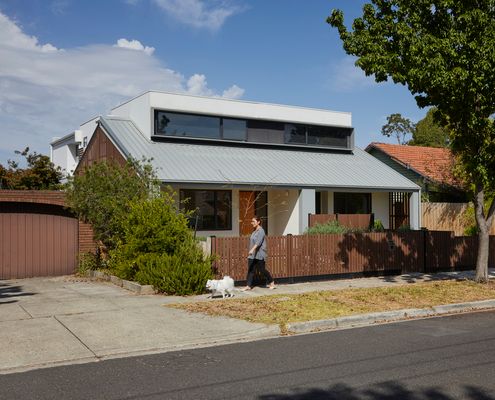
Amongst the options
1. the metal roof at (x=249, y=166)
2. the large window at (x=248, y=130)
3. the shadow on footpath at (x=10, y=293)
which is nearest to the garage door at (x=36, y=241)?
the shadow on footpath at (x=10, y=293)

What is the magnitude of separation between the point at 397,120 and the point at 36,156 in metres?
50.0

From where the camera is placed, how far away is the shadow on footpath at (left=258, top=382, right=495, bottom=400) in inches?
220

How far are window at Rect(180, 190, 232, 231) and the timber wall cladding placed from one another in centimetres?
475

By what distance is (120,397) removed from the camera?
18.6ft

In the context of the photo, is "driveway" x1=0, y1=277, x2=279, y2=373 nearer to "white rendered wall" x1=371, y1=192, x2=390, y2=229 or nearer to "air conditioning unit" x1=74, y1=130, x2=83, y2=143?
"white rendered wall" x1=371, y1=192, x2=390, y2=229

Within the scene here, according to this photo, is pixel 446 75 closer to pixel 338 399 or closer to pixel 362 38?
pixel 362 38

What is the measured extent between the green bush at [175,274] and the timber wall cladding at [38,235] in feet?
15.0

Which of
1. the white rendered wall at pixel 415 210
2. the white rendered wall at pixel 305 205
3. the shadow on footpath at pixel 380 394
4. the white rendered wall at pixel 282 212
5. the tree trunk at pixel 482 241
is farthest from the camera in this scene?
the white rendered wall at pixel 415 210

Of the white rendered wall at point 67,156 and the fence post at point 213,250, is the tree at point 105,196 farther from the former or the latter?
the white rendered wall at point 67,156

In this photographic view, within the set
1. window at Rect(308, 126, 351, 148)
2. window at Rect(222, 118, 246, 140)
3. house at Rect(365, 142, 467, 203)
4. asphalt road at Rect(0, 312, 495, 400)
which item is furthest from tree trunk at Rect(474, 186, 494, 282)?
house at Rect(365, 142, 467, 203)

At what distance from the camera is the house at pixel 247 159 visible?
19781mm

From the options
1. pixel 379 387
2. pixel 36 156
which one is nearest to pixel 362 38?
pixel 379 387

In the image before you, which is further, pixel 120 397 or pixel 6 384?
pixel 6 384

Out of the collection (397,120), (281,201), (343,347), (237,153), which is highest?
(397,120)
